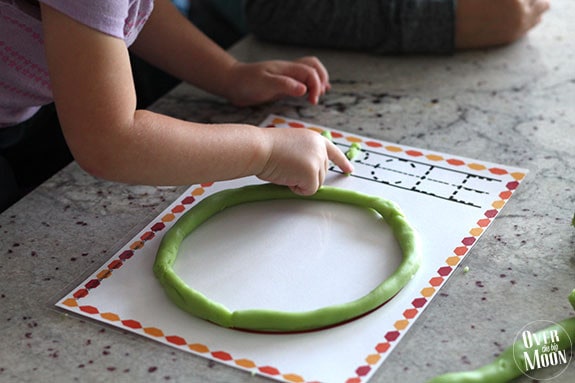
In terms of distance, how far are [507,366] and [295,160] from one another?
27cm

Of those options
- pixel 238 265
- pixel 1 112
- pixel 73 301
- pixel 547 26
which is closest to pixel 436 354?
pixel 238 265

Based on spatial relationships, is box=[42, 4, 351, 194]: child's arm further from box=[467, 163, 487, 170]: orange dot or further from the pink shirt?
box=[467, 163, 487, 170]: orange dot

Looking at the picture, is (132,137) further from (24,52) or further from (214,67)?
(214,67)

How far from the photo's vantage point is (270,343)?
607 mm

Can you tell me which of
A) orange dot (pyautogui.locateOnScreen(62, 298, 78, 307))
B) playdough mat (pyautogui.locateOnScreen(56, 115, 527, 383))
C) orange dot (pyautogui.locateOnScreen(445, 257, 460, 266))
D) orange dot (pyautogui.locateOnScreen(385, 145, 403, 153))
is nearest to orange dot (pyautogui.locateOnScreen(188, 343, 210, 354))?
playdough mat (pyautogui.locateOnScreen(56, 115, 527, 383))

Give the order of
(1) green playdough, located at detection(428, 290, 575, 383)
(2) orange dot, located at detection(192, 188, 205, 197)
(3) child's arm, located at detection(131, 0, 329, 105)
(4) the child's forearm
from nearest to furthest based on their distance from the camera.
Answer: (1) green playdough, located at detection(428, 290, 575, 383)
(4) the child's forearm
(2) orange dot, located at detection(192, 188, 205, 197)
(3) child's arm, located at detection(131, 0, 329, 105)

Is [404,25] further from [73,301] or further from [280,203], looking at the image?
[73,301]

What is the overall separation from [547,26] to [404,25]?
227 millimetres

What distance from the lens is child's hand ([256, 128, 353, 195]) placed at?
2.39 ft

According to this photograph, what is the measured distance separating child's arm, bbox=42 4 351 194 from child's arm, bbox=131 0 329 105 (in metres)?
0.19

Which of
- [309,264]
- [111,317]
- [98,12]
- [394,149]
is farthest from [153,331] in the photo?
[394,149]

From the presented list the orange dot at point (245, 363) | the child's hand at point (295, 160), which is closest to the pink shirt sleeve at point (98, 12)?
the child's hand at point (295, 160)

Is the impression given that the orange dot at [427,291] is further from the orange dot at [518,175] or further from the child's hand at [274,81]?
the child's hand at [274,81]

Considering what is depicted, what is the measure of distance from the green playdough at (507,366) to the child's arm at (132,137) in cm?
24
